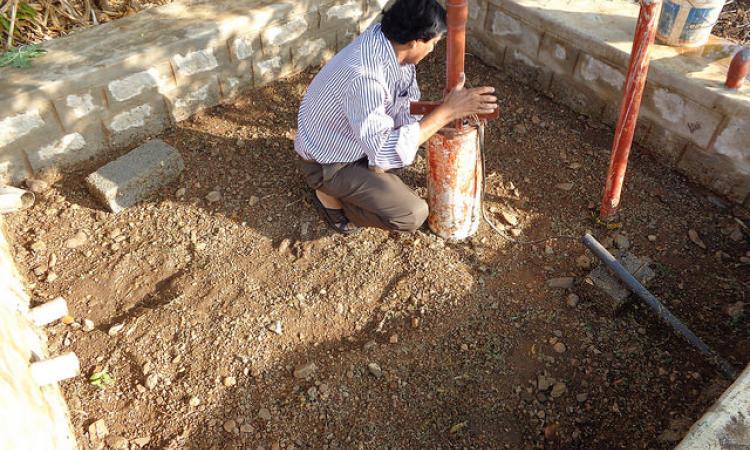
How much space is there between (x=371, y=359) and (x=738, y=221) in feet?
7.48

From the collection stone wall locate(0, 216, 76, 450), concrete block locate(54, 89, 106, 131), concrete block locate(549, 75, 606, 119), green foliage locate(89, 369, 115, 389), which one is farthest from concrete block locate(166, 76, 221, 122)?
concrete block locate(549, 75, 606, 119)

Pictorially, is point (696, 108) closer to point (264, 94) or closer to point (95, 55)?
point (264, 94)

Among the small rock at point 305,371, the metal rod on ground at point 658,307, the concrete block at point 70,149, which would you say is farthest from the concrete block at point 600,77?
the concrete block at point 70,149

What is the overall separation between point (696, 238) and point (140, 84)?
11.3 ft

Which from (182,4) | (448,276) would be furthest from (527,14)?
(182,4)

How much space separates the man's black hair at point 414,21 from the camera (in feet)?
8.52

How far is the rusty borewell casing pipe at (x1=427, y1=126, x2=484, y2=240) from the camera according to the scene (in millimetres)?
2959

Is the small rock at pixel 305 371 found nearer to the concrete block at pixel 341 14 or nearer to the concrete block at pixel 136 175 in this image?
the concrete block at pixel 136 175

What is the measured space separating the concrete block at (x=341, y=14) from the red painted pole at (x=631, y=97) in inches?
89.3

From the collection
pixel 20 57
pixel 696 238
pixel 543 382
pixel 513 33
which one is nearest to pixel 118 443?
pixel 543 382

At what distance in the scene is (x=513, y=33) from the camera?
4.29 metres

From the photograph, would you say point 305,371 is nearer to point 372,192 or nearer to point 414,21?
point 372,192

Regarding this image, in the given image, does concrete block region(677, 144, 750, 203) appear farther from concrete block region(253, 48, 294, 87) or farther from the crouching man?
concrete block region(253, 48, 294, 87)

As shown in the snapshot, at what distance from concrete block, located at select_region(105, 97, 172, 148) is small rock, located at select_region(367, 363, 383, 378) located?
2.23 m
